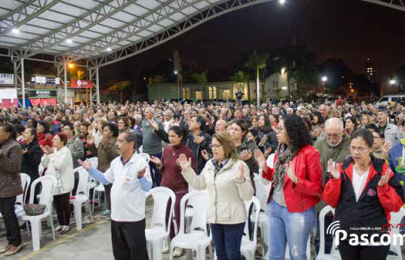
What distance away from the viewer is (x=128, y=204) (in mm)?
3047

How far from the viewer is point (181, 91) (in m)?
50.1

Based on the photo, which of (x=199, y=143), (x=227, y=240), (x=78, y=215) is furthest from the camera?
(x=78, y=215)

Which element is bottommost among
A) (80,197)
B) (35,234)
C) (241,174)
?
(35,234)

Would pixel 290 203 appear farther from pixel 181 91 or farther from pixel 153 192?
pixel 181 91

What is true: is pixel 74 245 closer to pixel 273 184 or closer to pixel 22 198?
pixel 22 198

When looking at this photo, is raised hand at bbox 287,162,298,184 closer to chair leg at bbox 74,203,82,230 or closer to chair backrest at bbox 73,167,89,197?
chair leg at bbox 74,203,82,230

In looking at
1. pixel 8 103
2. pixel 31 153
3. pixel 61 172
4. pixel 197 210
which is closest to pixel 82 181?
pixel 61 172

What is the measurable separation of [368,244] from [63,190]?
390 cm

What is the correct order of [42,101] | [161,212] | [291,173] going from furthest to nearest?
[42,101], [161,212], [291,173]

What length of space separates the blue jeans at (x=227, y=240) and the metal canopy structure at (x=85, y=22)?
14344 millimetres

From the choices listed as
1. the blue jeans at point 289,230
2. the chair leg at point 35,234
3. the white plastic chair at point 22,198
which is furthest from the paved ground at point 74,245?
the blue jeans at point 289,230

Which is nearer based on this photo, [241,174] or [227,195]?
[241,174]

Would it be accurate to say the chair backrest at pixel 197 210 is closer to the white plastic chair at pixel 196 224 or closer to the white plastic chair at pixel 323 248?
the white plastic chair at pixel 196 224

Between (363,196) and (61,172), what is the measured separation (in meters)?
3.89
